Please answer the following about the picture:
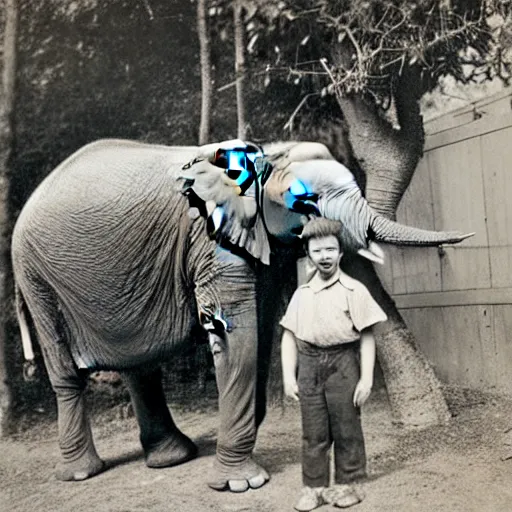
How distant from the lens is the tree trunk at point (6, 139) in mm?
1725

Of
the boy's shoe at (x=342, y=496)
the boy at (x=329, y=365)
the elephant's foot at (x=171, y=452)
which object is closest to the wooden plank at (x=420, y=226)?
the boy at (x=329, y=365)

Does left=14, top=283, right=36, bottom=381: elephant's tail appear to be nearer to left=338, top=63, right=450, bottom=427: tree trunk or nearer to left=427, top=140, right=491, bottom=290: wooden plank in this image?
left=338, top=63, right=450, bottom=427: tree trunk

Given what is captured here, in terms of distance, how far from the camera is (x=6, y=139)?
67.9 inches

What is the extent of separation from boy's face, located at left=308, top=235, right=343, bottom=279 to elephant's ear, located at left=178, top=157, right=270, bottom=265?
11cm

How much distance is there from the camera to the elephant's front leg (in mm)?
1618

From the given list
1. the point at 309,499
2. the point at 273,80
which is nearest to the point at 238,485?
the point at 309,499

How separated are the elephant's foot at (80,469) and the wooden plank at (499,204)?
0.83 meters

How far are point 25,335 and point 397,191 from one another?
79 centimetres

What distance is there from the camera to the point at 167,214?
1.69m

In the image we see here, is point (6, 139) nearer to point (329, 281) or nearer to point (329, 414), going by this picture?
point (329, 281)

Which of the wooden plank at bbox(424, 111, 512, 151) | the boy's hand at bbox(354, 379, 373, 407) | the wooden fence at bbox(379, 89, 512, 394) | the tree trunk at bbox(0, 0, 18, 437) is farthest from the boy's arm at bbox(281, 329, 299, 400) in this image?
the tree trunk at bbox(0, 0, 18, 437)

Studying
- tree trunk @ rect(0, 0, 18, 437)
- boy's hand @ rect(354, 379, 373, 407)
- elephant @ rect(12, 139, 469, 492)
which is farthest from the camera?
tree trunk @ rect(0, 0, 18, 437)

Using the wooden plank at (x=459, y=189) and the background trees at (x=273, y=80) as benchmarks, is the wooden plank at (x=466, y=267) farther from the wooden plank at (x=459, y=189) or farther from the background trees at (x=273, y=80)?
the background trees at (x=273, y=80)

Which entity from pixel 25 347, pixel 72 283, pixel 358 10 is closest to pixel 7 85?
pixel 72 283
